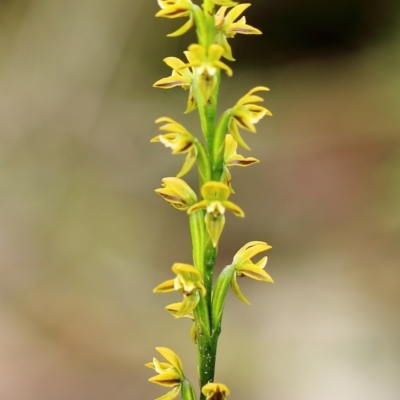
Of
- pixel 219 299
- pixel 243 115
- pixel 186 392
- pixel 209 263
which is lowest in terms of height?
pixel 186 392

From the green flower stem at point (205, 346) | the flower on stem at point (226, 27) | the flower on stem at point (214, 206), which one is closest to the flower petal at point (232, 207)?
the flower on stem at point (214, 206)

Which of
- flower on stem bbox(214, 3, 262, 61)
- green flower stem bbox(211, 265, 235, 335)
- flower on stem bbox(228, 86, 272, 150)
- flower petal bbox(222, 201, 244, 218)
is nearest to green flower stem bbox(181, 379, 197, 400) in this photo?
green flower stem bbox(211, 265, 235, 335)

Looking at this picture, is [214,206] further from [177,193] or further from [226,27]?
[226,27]

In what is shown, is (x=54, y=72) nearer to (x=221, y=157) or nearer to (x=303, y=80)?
(x=303, y=80)

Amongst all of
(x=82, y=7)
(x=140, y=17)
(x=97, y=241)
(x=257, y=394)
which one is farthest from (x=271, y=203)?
(x=82, y=7)

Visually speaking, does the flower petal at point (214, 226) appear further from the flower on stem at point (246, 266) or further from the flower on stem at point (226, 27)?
the flower on stem at point (226, 27)

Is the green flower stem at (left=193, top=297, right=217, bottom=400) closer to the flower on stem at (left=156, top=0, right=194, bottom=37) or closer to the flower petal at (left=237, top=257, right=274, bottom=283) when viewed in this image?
the flower petal at (left=237, top=257, right=274, bottom=283)

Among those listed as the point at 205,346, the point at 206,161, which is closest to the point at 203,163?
the point at 206,161

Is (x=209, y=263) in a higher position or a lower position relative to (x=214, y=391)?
higher
